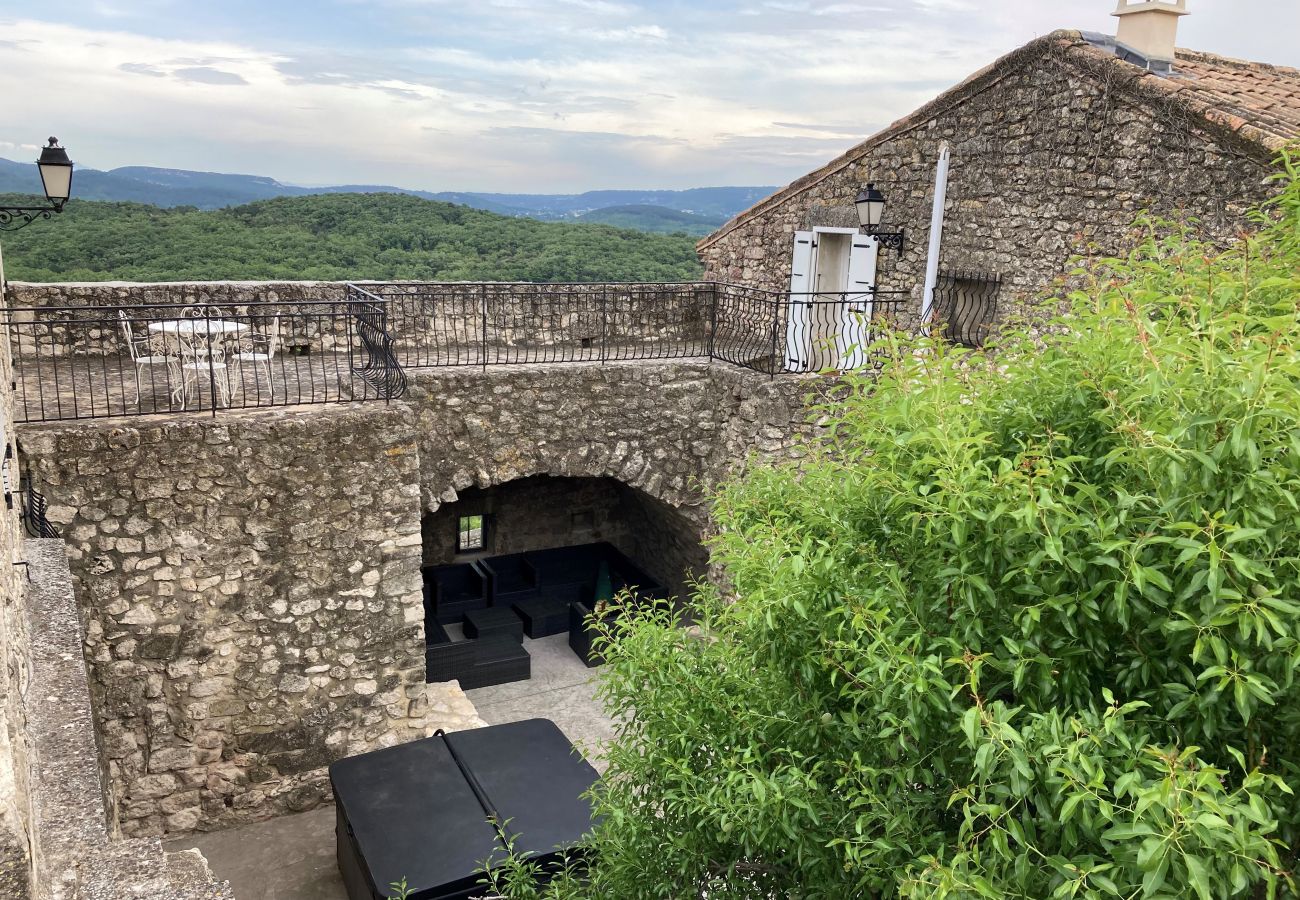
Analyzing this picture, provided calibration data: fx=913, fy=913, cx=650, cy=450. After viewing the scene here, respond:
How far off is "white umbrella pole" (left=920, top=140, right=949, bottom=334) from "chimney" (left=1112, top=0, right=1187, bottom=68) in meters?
1.79

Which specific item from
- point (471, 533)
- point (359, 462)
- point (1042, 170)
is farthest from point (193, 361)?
point (1042, 170)

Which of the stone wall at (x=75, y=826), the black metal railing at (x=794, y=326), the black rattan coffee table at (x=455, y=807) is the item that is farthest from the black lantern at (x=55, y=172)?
the black metal railing at (x=794, y=326)

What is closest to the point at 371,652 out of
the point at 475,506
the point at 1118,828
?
the point at 475,506

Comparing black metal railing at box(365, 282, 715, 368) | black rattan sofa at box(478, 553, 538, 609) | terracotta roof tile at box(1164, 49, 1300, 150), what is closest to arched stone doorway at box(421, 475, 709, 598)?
black rattan sofa at box(478, 553, 538, 609)

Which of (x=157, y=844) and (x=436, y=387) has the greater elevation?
(x=436, y=387)

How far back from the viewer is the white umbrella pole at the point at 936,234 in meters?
9.18

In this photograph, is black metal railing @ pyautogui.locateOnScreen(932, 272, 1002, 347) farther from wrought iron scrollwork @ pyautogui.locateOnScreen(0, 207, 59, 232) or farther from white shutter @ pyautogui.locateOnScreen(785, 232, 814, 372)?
wrought iron scrollwork @ pyautogui.locateOnScreen(0, 207, 59, 232)

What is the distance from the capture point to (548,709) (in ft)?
30.5

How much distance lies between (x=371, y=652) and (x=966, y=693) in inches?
227

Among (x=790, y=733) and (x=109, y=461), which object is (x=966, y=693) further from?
(x=109, y=461)

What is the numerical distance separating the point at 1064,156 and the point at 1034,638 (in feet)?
22.5

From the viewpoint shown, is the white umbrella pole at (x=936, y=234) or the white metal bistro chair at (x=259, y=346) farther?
the white umbrella pole at (x=936, y=234)

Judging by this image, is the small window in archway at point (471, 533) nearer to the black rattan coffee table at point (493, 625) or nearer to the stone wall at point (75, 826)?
the black rattan coffee table at point (493, 625)

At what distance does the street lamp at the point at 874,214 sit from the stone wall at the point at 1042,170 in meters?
0.13
